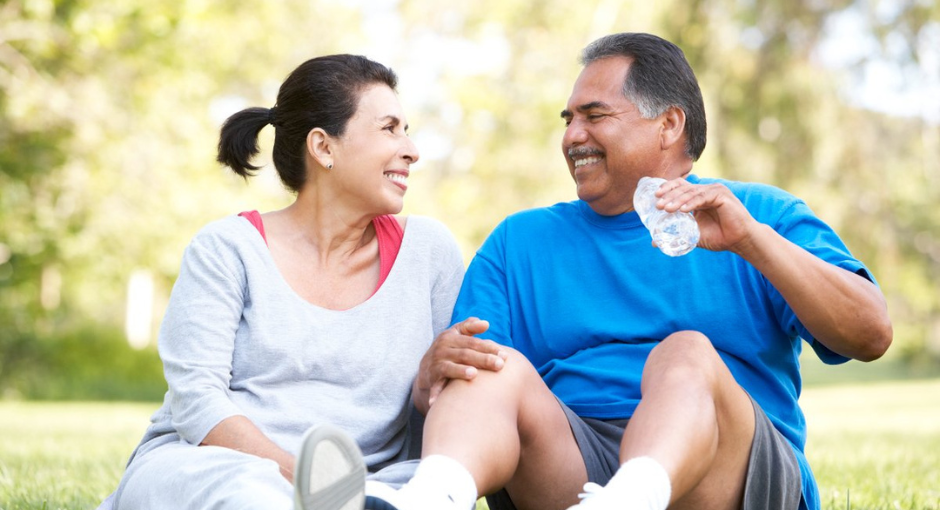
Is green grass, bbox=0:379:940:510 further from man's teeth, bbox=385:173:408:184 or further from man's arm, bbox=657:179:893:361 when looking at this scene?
man's teeth, bbox=385:173:408:184

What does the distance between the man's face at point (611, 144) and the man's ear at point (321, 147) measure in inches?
28.7

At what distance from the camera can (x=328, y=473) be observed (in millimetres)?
1968

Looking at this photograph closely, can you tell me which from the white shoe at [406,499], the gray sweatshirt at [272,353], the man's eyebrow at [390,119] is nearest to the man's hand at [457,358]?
the gray sweatshirt at [272,353]

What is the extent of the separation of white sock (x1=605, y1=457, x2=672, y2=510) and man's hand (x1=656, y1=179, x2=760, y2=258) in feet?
2.10

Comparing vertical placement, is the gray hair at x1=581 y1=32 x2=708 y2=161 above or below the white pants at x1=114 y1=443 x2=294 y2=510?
above

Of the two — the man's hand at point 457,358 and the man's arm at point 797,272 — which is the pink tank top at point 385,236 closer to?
the man's hand at point 457,358

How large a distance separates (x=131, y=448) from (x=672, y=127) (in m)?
4.18

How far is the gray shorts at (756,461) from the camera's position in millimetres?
2432

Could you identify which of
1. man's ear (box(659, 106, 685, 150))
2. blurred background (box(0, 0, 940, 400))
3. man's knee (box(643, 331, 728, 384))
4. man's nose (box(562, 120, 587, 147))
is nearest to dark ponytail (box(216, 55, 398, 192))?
man's nose (box(562, 120, 587, 147))

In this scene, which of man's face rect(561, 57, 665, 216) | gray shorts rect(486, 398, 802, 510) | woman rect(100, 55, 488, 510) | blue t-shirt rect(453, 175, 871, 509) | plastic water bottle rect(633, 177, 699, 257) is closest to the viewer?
gray shorts rect(486, 398, 802, 510)

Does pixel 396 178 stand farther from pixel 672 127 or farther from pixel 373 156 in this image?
pixel 672 127

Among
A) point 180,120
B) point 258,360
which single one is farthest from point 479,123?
point 258,360

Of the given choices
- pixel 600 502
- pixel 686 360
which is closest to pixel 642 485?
pixel 600 502

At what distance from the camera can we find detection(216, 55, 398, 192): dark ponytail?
318cm
